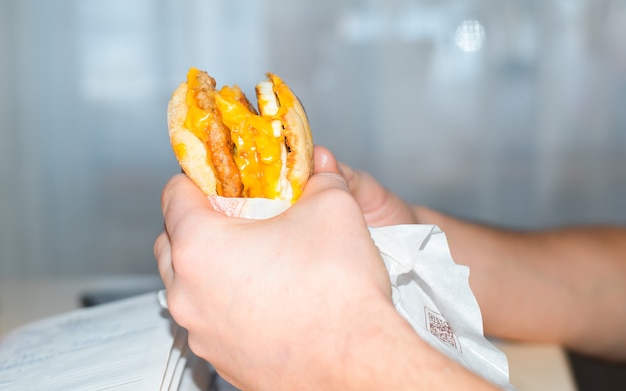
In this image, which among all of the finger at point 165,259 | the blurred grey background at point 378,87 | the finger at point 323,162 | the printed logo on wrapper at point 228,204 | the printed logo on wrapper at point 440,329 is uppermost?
the finger at point 323,162

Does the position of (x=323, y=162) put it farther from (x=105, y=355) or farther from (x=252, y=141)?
(x=105, y=355)

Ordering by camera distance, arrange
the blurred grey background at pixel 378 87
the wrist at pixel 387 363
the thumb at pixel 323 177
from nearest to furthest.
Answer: the wrist at pixel 387 363 < the thumb at pixel 323 177 < the blurred grey background at pixel 378 87

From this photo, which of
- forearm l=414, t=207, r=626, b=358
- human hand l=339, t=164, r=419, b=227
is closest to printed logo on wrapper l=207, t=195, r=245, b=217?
human hand l=339, t=164, r=419, b=227

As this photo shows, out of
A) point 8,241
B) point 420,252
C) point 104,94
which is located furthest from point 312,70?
point 420,252

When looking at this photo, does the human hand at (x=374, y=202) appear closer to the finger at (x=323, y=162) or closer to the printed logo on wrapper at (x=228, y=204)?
the finger at (x=323, y=162)

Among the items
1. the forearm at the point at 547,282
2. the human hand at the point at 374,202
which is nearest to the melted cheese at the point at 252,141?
the human hand at the point at 374,202

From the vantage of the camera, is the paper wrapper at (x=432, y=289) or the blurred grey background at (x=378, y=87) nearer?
the paper wrapper at (x=432, y=289)

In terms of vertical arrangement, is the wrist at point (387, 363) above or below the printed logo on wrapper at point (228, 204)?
below
